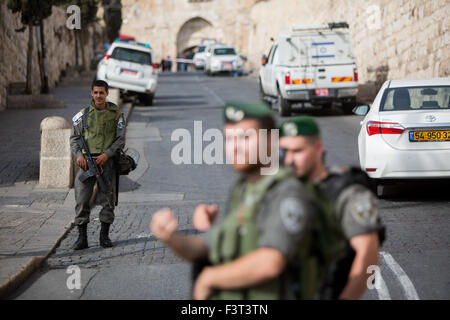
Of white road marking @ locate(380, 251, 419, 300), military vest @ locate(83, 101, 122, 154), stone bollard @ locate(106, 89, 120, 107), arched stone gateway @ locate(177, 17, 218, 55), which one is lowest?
white road marking @ locate(380, 251, 419, 300)

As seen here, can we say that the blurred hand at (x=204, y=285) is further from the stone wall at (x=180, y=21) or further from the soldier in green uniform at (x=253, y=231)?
the stone wall at (x=180, y=21)

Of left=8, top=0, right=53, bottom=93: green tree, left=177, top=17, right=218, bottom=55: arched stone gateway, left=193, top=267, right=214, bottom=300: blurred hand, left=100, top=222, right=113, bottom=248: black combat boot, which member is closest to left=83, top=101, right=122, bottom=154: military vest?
left=100, top=222, right=113, bottom=248: black combat boot

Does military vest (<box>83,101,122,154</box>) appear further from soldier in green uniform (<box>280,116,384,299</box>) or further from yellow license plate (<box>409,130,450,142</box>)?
soldier in green uniform (<box>280,116,384,299</box>)

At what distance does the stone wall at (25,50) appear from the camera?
1009 inches

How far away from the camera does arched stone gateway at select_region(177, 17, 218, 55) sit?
8769 centimetres

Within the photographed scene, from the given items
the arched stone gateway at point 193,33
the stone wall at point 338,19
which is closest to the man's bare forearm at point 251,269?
the stone wall at point 338,19

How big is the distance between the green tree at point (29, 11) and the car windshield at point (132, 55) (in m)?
2.56

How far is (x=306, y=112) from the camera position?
25078mm

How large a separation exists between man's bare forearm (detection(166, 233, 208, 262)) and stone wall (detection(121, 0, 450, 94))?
19.8 m

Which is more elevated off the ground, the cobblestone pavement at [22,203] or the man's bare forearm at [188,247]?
the man's bare forearm at [188,247]

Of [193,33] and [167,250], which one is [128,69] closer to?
[167,250]
